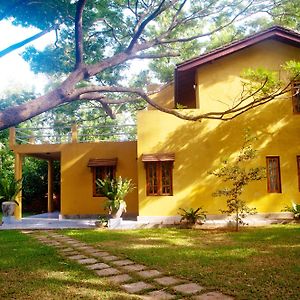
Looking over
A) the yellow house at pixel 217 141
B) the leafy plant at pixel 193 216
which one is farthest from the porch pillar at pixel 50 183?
the leafy plant at pixel 193 216

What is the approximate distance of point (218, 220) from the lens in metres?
11.9

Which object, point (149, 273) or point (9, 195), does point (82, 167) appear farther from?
point (149, 273)

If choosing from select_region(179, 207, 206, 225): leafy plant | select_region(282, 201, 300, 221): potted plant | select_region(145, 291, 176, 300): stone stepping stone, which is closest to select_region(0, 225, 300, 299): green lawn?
select_region(145, 291, 176, 300): stone stepping stone

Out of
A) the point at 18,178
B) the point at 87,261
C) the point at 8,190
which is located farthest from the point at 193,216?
the point at 18,178

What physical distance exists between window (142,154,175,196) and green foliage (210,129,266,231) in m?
1.53

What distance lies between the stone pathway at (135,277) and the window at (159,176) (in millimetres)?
4437

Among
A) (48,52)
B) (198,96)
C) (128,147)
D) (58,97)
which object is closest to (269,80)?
(58,97)

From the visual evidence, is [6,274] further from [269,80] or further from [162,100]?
[162,100]

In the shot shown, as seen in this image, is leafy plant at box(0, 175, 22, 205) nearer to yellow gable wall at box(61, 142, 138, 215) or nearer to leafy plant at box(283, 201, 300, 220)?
yellow gable wall at box(61, 142, 138, 215)

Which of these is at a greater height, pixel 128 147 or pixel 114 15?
pixel 114 15

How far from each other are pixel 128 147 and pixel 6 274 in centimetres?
928

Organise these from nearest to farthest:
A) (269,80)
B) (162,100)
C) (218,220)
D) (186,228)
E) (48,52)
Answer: (269,80) < (186,228) < (218,220) < (48,52) < (162,100)

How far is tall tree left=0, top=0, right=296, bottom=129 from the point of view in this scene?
486cm

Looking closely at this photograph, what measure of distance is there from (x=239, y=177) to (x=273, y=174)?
1894 mm
